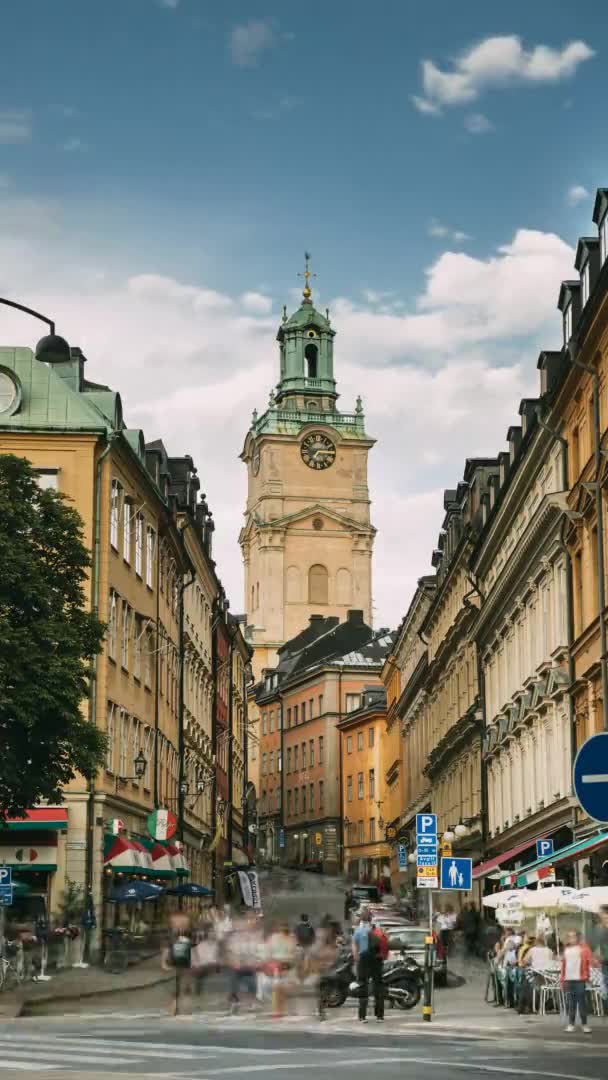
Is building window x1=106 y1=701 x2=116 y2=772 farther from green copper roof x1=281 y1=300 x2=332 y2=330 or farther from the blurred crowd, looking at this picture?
green copper roof x1=281 y1=300 x2=332 y2=330

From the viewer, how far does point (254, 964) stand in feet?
103

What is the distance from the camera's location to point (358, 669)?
13950cm

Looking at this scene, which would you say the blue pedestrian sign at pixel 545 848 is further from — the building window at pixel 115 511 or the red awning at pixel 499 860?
the building window at pixel 115 511

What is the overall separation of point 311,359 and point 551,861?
443 ft

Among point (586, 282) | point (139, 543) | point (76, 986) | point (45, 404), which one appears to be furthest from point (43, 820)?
point (586, 282)

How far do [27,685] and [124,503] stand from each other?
744 inches

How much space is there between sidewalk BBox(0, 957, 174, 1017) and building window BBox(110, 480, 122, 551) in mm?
Result: 11403

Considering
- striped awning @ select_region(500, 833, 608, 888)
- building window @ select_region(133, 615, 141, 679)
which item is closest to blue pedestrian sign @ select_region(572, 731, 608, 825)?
striped awning @ select_region(500, 833, 608, 888)

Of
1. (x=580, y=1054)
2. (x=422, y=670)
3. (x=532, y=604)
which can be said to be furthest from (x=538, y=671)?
(x=422, y=670)

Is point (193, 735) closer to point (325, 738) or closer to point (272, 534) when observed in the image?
point (325, 738)

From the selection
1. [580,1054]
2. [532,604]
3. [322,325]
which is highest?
[322,325]

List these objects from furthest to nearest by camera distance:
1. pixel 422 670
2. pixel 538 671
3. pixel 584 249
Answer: pixel 422 670, pixel 538 671, pixel 584 249

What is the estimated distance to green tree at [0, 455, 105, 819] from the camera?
1326 inches

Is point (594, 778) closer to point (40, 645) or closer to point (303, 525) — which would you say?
point (40, 645)
